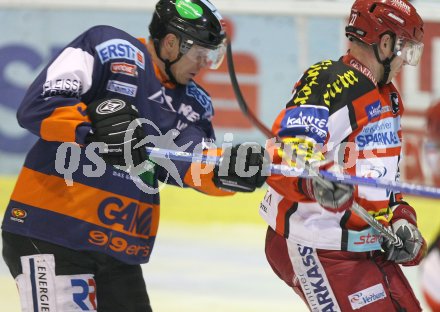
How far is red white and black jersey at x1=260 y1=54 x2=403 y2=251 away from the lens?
10.0ft

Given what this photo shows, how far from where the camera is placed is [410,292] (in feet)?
10.6

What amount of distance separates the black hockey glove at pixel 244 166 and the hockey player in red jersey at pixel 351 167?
66 mm

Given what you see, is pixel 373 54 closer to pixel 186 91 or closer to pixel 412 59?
pixel 412 59

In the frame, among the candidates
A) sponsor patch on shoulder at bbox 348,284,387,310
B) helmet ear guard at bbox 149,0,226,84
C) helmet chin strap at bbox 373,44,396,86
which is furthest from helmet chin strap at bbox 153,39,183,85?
sponsor patch on shoulder at bbox 348,284,387,310

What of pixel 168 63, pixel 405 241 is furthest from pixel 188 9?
pixel 405 241

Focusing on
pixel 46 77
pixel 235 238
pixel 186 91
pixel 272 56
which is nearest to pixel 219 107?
pixel 272 56

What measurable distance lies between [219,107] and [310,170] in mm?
4290

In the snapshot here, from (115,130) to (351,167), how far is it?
2.50ft

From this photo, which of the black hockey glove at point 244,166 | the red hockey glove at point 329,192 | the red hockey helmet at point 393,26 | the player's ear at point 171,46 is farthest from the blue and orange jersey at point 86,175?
the red hockey helmet at point 393,26

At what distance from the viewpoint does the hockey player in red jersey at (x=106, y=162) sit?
3.10 m

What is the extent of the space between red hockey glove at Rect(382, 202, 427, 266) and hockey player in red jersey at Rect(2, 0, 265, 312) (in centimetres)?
55

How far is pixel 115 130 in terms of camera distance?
10.1 feet

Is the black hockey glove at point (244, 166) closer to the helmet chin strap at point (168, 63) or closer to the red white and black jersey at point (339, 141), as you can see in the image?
the red white and black jersey at point (339, 141)

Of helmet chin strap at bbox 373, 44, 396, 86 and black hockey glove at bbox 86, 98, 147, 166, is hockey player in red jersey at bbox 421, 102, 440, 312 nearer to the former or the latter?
helmet chin strap at bbox 373, 44, 396, 86
